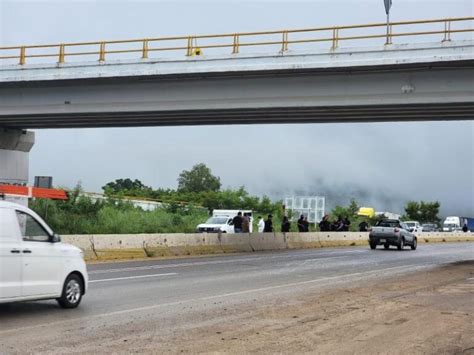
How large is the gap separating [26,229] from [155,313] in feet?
8.05

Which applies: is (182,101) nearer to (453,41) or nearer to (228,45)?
(228,45)

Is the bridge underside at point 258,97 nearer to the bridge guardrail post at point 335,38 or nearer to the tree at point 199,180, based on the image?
the bridge guardrail post at point 335,38

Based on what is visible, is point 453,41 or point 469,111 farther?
point 469,111

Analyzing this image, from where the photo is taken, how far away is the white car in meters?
9.64

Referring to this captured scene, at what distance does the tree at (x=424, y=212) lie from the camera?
109 m

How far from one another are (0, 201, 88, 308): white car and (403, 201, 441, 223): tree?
10198 cm

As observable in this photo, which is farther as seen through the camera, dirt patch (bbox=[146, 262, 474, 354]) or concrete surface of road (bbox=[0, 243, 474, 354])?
concrete surface of road (bbox=[0, 243, 474, 354])

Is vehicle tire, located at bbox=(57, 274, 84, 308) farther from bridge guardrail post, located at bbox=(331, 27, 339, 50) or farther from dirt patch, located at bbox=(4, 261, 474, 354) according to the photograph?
bridge guardrail post, located at bbox=(331, 27, 339, 50)

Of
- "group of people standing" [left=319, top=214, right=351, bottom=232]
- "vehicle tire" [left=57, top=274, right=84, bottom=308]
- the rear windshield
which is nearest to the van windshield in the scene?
"group of people standing" [left=319, top=214, right=351, bottom=232]

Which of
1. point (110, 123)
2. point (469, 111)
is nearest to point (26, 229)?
point (469, 111)

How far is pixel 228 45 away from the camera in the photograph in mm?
27062

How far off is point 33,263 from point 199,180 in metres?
112

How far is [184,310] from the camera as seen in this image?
35.7 ft

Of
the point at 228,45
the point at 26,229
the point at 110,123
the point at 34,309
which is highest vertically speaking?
the point at 228,45
